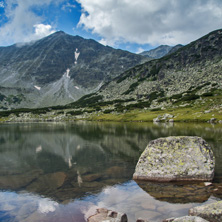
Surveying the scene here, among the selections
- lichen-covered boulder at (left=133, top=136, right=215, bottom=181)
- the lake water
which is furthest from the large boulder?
lichen-covered boulder at (left=133, top=136, right=215, bottom=181)

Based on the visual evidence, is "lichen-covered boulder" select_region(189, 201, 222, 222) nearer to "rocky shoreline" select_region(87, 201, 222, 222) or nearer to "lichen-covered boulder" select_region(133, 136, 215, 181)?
"rocky shoreline" select_region(87, 201, 222, 222)

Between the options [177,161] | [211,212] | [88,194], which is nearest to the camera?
[211,212]

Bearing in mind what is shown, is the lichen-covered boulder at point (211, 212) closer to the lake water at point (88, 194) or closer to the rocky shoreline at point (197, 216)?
the rocky shoreline at point (197, 216)

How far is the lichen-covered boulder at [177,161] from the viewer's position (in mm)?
18672

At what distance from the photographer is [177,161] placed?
64.0ft

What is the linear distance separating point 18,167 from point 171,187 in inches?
844

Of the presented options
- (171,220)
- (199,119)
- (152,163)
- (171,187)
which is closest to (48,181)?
(152,163)

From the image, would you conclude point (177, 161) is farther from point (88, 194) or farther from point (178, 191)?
point (88, 194)

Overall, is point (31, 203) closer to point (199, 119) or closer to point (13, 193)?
point (13, 193)

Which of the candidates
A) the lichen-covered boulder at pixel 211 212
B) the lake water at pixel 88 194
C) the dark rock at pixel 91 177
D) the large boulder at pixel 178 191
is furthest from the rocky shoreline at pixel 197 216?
the dark rock at pixel 91 177

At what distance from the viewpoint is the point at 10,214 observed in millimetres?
13578

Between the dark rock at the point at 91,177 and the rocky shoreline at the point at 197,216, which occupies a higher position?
the rocky shoreline at the point at 197,216

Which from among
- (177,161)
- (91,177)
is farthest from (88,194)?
(177,161)

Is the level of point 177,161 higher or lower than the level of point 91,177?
higher
